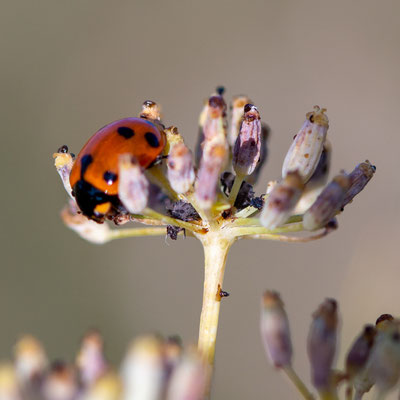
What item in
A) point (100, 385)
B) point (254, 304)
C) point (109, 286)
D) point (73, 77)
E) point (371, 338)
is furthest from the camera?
point (73, 77)

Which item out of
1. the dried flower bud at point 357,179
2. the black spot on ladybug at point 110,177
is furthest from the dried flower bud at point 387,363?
the black spot on ladybug at point 110,177

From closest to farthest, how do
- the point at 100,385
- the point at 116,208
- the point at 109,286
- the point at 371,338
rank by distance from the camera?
the point at 100,385
the point at 371,338
the point at 116,208
the point at 109,286

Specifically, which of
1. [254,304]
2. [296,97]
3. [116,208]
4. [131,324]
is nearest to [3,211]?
[131,324]

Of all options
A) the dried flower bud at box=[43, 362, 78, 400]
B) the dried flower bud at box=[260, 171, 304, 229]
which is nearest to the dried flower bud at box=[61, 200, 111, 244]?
the dried flower bud at box=[260, 171, 304, 229]

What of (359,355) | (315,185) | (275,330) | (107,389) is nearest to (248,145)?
(315,185)

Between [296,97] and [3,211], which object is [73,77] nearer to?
[3,211]

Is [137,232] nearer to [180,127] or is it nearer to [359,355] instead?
[359,355]

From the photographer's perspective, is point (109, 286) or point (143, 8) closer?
point (109, 286)
